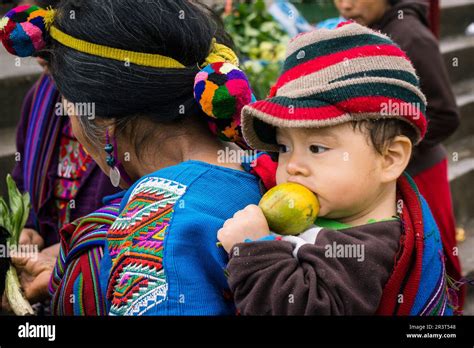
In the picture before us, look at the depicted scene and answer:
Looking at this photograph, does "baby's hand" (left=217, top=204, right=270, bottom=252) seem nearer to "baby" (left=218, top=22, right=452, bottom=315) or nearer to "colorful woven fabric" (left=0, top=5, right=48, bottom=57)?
"baby" (left=218, top=22, right=452, bottom=315)

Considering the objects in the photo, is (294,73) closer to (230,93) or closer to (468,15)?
(230,93)

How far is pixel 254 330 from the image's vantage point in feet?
5.98

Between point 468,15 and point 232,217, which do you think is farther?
point 468,15

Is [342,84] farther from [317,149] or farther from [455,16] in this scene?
[455,16]

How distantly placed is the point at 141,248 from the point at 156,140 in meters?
0.50

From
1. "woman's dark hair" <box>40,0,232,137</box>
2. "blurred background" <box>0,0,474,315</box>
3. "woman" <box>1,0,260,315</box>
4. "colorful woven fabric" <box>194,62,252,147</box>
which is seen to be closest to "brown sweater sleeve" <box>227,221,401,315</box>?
"woman" <box>1,0,260,315</box>

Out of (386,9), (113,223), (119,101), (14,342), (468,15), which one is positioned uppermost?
(468,15)

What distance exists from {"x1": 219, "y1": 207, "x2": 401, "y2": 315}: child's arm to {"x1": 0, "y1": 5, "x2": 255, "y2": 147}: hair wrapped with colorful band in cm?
46

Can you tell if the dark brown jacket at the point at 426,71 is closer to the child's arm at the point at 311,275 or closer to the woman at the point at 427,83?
the woman at the point at 427,83

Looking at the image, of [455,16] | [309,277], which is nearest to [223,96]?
[309,277]

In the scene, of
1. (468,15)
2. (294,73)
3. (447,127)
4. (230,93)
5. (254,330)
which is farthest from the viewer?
(468,15)

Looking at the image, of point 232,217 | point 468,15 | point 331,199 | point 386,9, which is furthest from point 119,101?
point 468,15

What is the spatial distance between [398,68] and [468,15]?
19.1ft

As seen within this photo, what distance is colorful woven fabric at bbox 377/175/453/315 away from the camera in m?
1.83
